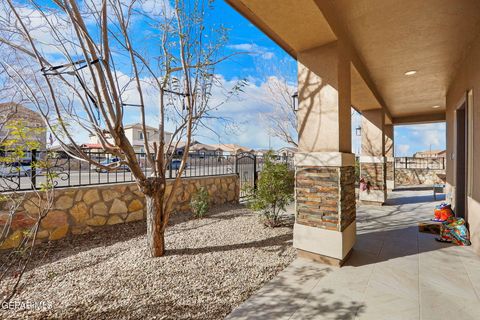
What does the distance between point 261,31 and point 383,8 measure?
1.38 m

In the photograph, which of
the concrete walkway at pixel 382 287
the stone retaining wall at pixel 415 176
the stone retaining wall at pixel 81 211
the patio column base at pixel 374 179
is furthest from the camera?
the stone retaining wall at pixel 415 176

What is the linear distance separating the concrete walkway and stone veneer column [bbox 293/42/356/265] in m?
0.33

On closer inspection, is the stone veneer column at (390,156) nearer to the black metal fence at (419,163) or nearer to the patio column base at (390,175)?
the patio column base at (390,175)

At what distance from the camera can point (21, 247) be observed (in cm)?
318

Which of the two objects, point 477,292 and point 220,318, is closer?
point 220,318

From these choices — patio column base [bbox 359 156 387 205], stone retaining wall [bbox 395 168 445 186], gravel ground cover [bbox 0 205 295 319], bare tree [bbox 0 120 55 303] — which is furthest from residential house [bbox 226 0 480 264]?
stone retaining wall [bbox 395 168 445 186]

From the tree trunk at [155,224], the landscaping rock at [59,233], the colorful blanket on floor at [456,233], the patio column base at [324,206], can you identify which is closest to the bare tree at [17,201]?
the landscaping rock at [59,233]

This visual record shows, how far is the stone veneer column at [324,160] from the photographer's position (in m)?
2.79

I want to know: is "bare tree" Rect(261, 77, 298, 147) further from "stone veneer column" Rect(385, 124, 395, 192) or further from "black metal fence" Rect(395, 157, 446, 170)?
"black metal fence" Rect(395, 157, 446, 170)

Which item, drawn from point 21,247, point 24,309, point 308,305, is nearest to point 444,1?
point 308,305

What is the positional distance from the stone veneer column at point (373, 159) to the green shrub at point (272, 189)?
3.29 meters

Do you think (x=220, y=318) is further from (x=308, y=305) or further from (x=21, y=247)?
(x=21, y=247)

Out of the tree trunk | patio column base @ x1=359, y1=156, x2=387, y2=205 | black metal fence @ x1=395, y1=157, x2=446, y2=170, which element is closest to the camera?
the tree trunk

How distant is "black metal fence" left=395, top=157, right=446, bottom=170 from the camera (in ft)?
38.2
